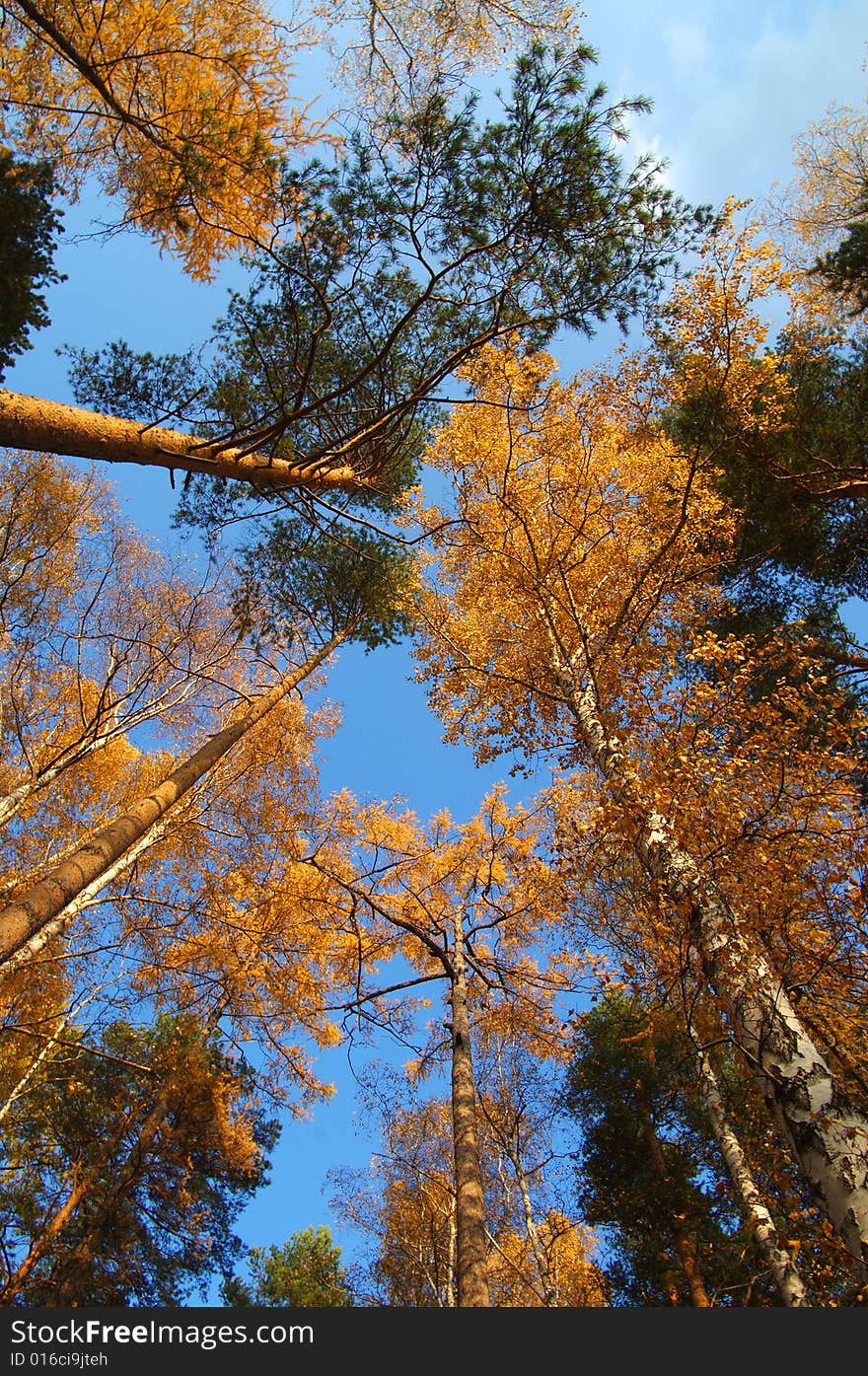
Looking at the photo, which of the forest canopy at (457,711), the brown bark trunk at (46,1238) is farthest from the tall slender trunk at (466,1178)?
the brown bark trunk at (46,1238)

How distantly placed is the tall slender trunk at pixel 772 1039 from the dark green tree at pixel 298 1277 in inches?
496

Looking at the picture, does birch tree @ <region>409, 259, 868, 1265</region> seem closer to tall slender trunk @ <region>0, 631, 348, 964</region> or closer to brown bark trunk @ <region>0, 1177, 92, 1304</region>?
tall slender trunk @ <region>0, 631, 348, 964</region>

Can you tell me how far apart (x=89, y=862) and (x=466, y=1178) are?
3753mm

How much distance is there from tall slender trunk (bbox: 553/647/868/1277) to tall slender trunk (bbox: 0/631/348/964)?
382cm

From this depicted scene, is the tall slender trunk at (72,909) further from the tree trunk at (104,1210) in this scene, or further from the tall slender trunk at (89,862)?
the tree trunk at (104,1210)

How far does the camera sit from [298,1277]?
52.7 feet

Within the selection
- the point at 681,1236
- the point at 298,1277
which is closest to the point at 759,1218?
the point at 681,1236

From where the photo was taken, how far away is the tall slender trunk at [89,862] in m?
4.25

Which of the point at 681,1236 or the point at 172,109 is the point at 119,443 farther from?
the point at 681,1236

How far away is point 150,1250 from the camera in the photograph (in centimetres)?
995

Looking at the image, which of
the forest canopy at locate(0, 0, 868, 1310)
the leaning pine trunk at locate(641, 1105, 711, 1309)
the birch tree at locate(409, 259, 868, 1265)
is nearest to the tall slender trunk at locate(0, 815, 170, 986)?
the forest canopy at locate(0, 0, 868, 1310)

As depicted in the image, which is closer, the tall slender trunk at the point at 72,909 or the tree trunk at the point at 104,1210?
the tall slender trunk at the point at 72,909

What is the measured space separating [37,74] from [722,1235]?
574 inches

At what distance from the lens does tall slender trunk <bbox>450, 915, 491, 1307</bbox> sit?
14.9 ft
